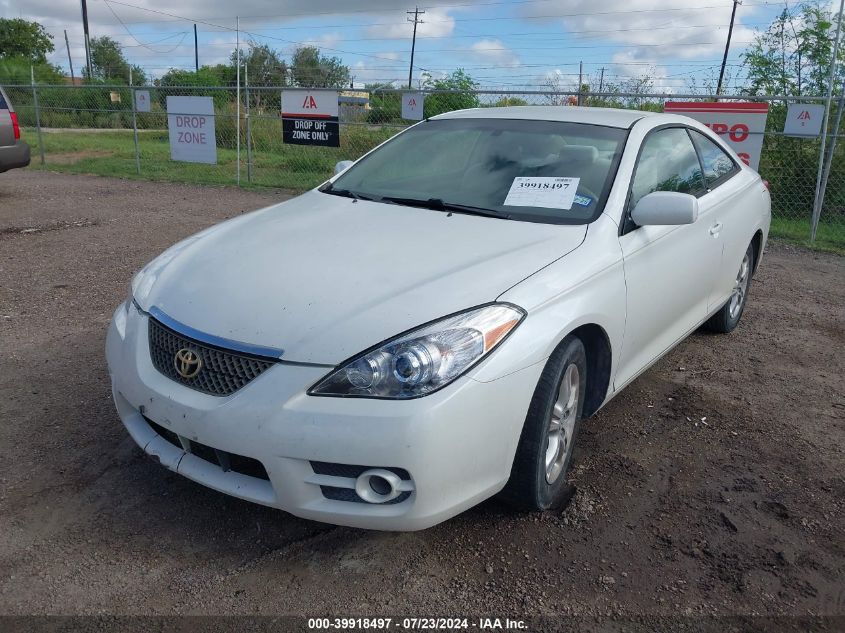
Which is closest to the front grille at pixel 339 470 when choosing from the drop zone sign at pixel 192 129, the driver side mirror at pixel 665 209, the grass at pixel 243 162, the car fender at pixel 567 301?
the car fender at pixel 567 301

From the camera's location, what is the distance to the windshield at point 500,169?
3.43 meters

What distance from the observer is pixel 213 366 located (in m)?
2.53

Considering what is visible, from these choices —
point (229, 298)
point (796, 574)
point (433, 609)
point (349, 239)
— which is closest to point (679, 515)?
point (796, 574)

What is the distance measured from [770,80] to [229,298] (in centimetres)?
1105

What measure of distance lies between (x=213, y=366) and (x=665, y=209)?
207 cm

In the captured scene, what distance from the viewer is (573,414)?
3.11 meters

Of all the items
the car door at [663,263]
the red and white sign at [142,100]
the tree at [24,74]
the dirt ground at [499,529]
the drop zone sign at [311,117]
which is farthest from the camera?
the tree at [24,74]

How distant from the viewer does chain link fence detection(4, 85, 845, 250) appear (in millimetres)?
10086

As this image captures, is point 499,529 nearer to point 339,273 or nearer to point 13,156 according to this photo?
point 339,273

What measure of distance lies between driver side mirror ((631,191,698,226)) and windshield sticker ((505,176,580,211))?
0.31 meters

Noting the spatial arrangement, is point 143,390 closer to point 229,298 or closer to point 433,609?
point 229,298

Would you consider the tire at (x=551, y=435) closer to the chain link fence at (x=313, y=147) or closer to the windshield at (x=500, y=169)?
the windshield at (x=500, y=169)

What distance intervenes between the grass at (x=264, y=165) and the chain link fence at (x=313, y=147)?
0.02 m

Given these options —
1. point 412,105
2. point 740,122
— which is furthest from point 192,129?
point 740,122
